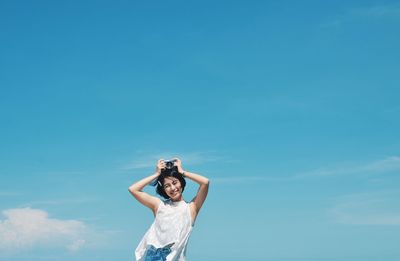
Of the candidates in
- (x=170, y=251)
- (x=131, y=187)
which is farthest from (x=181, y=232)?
(x=131, y=187)

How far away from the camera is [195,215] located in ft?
34.8

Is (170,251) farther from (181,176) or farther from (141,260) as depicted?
(181,176)

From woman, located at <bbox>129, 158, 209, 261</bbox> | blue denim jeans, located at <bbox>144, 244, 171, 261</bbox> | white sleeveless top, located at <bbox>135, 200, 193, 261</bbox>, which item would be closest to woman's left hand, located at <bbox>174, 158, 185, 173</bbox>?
woman, located at <bbox>129, 158, 209, 261</bbox>

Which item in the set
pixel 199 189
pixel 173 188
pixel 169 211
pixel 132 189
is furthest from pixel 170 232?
pixel 132 189

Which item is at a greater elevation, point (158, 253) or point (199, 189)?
point (199, 189)

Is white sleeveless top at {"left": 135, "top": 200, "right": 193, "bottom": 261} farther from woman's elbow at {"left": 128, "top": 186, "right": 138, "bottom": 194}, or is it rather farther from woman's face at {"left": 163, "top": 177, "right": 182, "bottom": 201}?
woman's elbow at {"left": 128, "top": 186, "right": 138, "bottom": 194}

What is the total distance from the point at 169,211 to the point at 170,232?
36 cm

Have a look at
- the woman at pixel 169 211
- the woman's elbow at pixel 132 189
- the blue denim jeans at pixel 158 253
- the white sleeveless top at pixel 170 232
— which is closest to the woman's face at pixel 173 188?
the woman at pixel 169 211

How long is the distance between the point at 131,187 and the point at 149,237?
86cm

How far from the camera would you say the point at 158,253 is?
34.0 feet

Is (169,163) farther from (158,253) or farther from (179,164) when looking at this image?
(158,253)

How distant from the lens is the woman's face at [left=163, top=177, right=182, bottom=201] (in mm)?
10430

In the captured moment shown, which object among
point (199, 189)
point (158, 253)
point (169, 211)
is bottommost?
point (158, 253)

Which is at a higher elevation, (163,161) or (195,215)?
(163,161)
